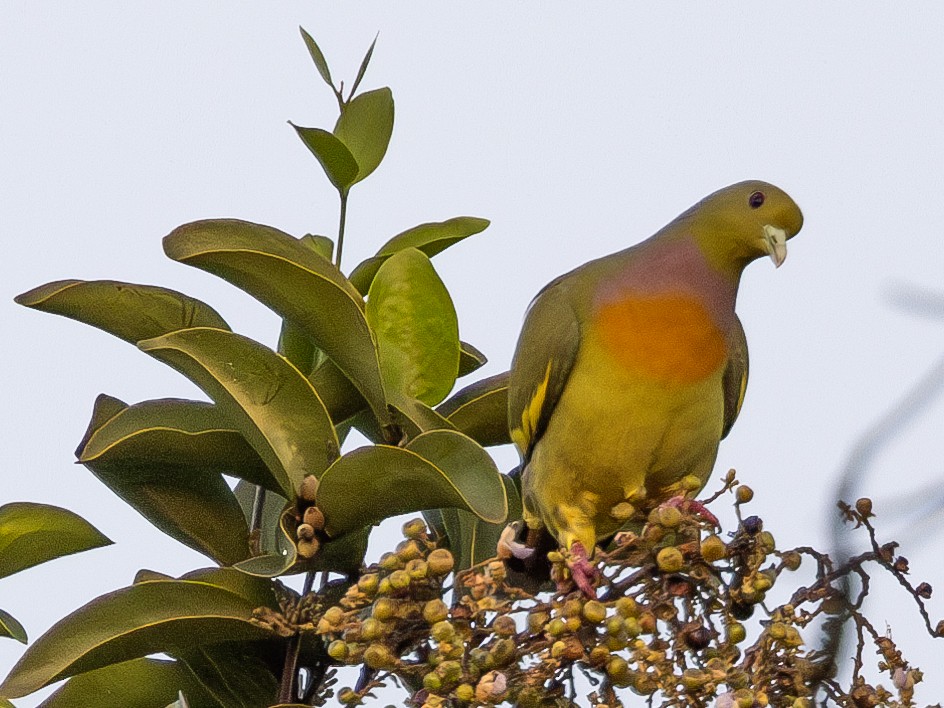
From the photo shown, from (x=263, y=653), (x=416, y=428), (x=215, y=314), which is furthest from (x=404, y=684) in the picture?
(x=215, y=314)

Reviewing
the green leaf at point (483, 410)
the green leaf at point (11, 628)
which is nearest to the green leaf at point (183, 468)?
the green leaf at point (11, 628)

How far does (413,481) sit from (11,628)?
2.07ft

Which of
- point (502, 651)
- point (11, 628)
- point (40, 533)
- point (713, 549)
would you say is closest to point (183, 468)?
point (40, 533)

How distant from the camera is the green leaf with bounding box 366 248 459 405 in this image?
1.84 metres

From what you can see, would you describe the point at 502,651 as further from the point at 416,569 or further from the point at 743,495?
the point at 743,495

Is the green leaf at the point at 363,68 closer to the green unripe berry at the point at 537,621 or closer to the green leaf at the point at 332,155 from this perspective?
the green leaf at the point at 332,155

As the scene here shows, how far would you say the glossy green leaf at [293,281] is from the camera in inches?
64.8

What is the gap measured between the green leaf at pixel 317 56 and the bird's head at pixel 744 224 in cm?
58

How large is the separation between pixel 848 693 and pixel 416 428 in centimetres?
74

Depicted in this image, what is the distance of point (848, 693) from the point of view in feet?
4.14

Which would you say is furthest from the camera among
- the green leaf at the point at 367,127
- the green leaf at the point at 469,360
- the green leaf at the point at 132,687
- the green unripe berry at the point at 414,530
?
the green leaf at the point at 469,360

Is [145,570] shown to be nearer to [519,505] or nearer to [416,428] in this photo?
[416,428]

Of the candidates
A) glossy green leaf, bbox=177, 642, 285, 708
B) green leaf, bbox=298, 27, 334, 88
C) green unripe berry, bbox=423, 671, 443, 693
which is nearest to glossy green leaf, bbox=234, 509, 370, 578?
glossy green leaf, bbox=177, 642, 285, 708

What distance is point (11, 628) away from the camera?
1.78 metres
